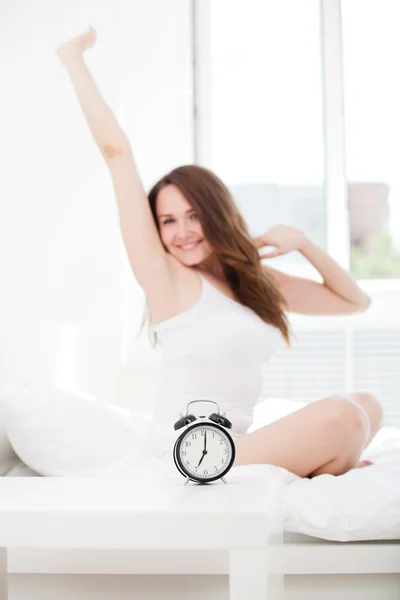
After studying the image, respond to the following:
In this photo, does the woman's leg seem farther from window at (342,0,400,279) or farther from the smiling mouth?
window at (342,0,400,279)

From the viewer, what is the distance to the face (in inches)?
79.2

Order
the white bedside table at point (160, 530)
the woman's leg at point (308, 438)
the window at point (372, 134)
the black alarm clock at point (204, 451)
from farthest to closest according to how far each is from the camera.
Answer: the window at point (372, 134) → the woman's leg at point (308, 438) → the black alarm clock at point (204, 451) → the white bedside table at point (160, 530)

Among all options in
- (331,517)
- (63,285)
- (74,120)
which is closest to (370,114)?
(74,120)

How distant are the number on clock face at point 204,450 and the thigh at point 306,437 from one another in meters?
0.44

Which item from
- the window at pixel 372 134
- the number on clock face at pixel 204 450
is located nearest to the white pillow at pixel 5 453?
the number on clock face at pixel 204 450

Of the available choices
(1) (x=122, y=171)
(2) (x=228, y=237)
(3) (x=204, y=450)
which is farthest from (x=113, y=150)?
(3) (x=204, y=450)

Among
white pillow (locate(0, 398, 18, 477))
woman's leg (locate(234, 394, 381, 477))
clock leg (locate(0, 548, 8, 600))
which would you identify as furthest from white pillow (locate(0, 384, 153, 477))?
clock leg (locate(0, 548, 8, 600))

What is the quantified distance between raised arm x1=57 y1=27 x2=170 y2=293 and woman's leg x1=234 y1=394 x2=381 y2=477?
516mm

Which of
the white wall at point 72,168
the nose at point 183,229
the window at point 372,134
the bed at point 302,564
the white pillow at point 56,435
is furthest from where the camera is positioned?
the window at point 372,134

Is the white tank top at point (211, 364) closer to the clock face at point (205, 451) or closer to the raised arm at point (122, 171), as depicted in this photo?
the raised arm at point (122, 171)

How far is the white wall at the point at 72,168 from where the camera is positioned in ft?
7.23

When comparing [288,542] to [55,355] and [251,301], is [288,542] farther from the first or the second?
[55,355]

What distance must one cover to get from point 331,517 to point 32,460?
655 mm

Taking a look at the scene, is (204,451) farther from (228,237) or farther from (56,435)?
(228,237)
